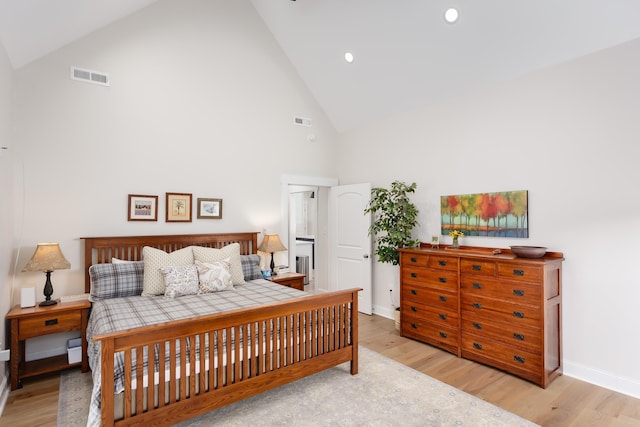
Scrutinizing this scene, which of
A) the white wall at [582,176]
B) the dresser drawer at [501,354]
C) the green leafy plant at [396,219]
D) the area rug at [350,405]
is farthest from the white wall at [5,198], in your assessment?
the white wall at [582,176]

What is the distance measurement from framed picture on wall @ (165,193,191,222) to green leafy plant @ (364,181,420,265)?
7.73 ft

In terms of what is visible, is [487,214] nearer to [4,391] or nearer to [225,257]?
[225,257]

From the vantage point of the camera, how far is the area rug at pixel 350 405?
2439mm

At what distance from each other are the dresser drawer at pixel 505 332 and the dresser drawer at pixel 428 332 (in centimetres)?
18

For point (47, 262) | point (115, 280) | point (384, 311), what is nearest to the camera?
point (47, 262)

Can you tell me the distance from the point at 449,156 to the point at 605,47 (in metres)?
1.67

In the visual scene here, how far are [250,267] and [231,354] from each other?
191 cm

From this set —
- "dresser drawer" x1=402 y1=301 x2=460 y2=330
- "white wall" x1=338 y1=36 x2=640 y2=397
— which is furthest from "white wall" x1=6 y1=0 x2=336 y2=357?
"white wall" x1=338 y1=36 x2=640 y2=397

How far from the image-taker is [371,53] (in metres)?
4.26

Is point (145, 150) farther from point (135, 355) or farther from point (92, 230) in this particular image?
point (135, 355)

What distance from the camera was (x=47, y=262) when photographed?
3.15 meters

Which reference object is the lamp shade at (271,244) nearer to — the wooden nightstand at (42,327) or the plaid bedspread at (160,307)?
the plaid bedspread at (160,307)

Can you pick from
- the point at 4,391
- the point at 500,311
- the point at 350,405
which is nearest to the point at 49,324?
the point at 4,391

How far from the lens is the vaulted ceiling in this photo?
282 centimetres
